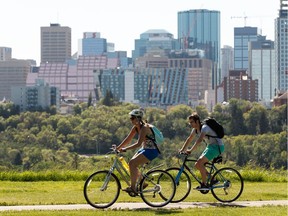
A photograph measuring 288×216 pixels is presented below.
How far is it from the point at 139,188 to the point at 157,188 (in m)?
0.29

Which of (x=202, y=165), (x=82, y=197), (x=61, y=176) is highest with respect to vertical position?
(x=202, y=165)

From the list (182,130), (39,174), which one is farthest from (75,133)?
(39,174)

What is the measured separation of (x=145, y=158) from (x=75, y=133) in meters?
136

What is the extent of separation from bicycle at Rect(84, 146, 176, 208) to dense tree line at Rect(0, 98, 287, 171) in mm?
94147

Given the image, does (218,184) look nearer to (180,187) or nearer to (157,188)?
(180,187)

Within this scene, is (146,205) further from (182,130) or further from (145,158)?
(182,130)

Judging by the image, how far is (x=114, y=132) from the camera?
150 m

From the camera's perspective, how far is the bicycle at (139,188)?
54.0ft

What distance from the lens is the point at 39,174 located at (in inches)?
904

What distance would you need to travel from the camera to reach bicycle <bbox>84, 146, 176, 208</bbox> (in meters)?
16.5

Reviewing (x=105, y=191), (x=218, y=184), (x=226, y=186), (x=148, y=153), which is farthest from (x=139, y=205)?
(x=226, y=186)

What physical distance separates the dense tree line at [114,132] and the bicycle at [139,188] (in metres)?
94.1

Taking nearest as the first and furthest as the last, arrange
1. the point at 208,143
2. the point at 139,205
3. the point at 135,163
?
the point at 135,163
the point at 139,205
the point at 208,143

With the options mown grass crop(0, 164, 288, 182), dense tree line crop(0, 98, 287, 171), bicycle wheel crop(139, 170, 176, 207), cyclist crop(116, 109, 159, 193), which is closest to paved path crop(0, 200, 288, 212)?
bicycle wheel crop(139, 170, 176, 207)
